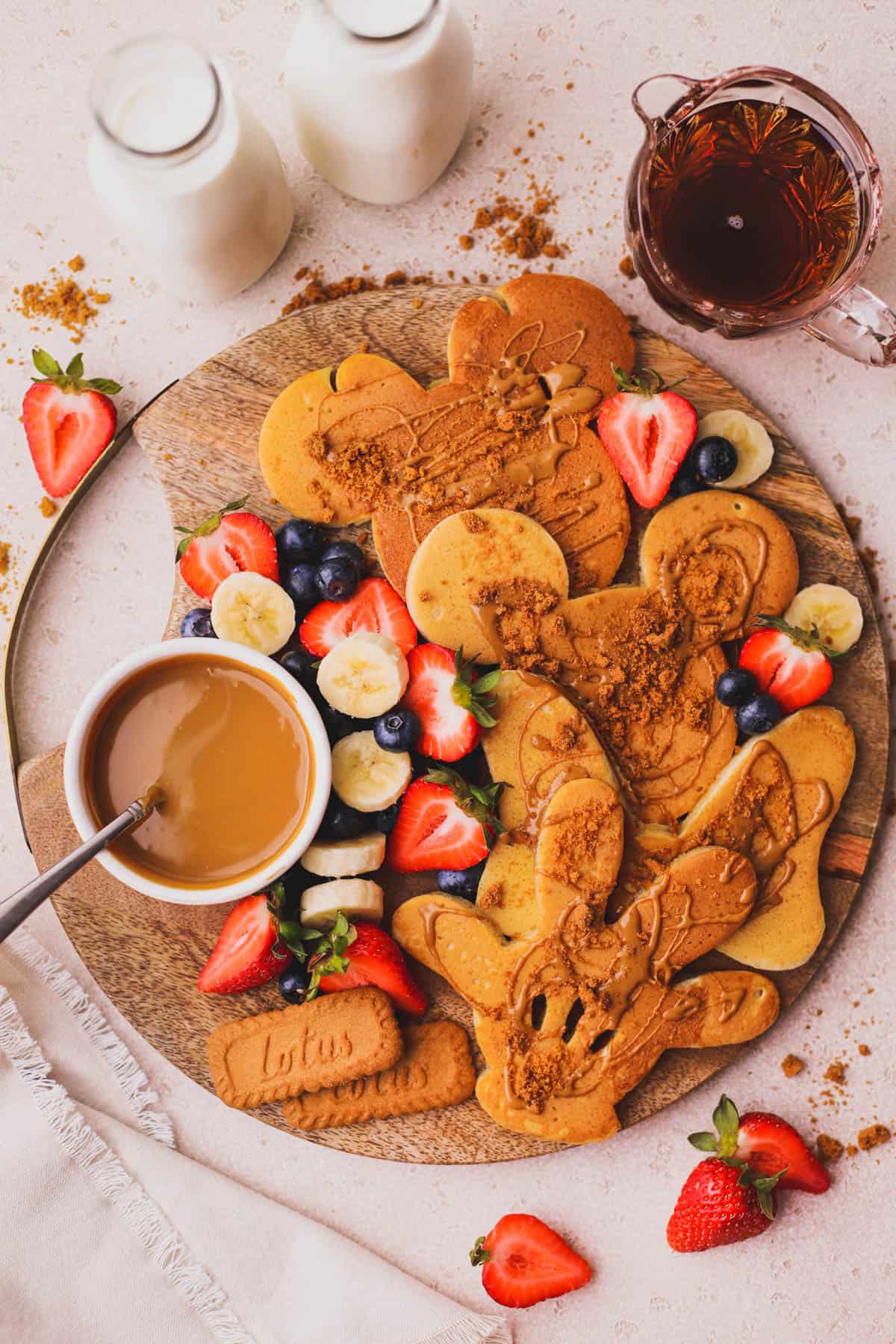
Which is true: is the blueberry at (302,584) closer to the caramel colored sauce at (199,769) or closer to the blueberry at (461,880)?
the caramel colored sauce at (199,769)

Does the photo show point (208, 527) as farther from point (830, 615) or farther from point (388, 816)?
point (830, 615)

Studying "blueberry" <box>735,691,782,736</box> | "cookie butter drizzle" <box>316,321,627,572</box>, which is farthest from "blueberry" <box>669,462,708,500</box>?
"blueberry" <box>735,691,782,736</box>

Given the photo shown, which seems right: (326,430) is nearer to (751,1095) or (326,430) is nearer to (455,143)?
(455,143)

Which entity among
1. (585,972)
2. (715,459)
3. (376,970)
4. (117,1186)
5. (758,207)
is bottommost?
(117,1186)

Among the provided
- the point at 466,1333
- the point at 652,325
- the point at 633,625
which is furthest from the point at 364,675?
the point at 466,1333

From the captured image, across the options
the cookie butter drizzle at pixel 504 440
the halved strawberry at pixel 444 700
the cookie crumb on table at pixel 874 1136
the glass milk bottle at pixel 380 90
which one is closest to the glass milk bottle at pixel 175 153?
the glass milk bottle at pixel 380 90

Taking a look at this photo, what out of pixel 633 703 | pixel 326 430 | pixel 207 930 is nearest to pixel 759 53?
pixel 326 430

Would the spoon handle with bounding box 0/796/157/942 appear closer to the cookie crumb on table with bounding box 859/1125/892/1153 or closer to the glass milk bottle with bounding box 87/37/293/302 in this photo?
the glass milk bottle with bounding box 87/37/293/302
